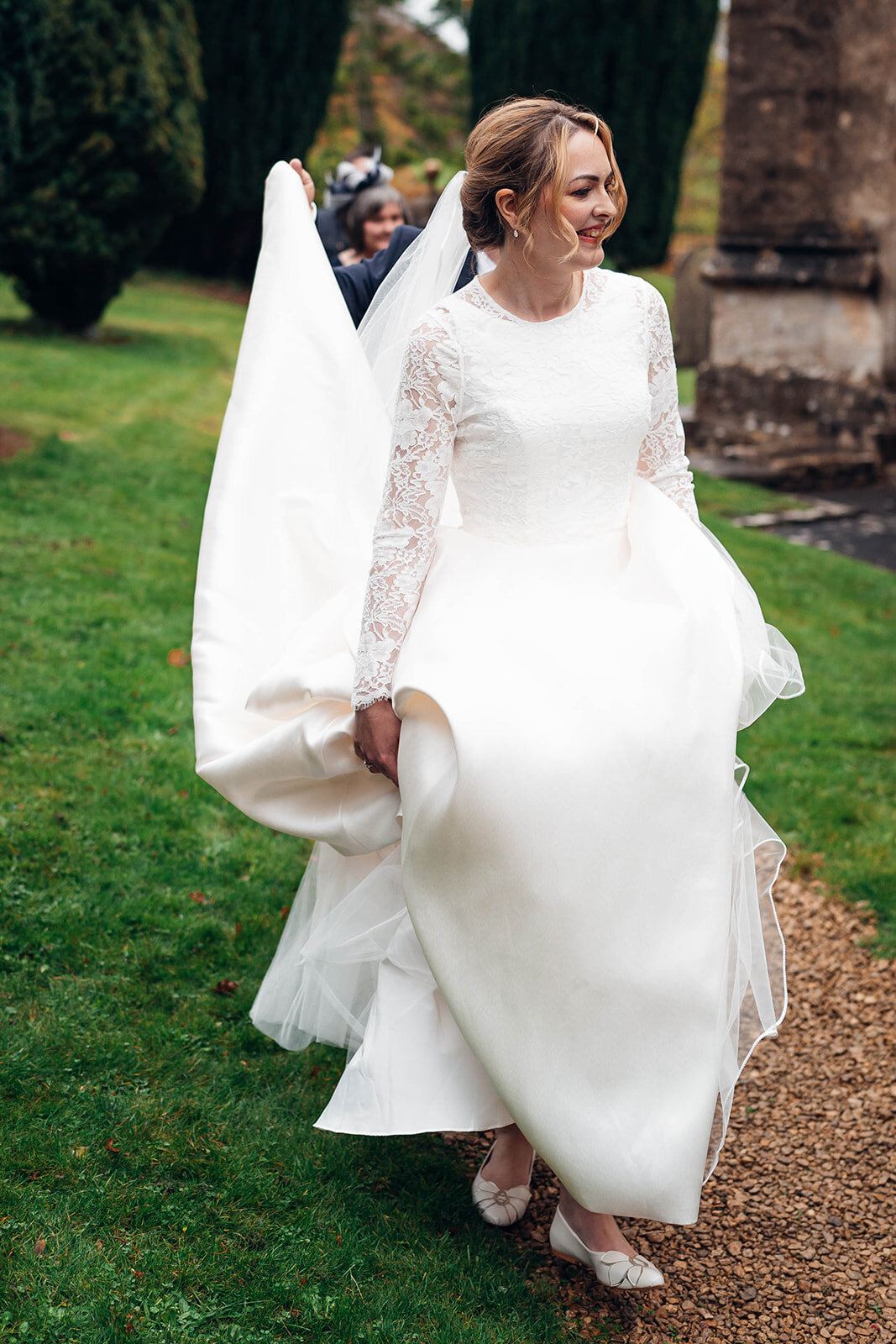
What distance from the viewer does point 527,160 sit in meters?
2.44

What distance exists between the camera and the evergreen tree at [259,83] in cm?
1791

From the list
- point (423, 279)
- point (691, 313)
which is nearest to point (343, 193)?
point (423, 279)

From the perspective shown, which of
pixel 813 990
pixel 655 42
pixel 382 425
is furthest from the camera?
pixel 655 42

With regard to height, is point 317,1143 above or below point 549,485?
below

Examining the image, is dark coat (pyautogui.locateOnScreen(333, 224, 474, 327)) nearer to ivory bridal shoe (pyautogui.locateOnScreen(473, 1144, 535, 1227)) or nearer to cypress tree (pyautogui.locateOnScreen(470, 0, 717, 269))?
ivory bridal shoe (pyautogui.locateOnScreen(473, 1144, 535, 1227))

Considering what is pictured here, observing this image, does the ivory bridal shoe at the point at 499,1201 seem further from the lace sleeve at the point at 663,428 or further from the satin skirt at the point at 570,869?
the lace sleeve at the point at 663,428

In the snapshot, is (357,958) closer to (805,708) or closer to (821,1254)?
(821,1254)

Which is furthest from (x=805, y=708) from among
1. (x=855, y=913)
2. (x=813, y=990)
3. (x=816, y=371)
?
(x=816, y=371)

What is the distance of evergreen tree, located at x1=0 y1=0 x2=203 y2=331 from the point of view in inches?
460

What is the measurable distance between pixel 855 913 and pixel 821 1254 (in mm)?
1699

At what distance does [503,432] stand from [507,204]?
0.46 meters

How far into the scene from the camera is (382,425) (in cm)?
324

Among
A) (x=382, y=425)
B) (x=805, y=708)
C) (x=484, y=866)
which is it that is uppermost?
(x=382, y=425)

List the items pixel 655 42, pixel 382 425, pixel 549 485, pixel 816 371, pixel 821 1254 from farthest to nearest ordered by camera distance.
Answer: pixel 655 42 → pixel 816 371 → pixel 382 425 → pixel 821 1254 → pixel 549 485
